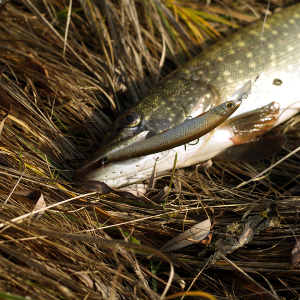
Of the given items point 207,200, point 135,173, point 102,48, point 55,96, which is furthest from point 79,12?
point 207,200

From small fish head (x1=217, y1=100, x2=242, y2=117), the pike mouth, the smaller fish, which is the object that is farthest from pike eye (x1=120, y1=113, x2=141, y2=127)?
small fish head (x1=217, y1=100, x2=242, y2=117)

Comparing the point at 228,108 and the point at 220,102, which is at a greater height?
the point at 228,108

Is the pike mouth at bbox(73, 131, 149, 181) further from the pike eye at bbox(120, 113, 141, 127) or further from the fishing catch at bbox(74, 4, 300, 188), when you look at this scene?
the pike eye at bbox(120, 113, 141, 127)

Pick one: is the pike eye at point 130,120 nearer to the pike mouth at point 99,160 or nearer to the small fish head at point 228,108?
the pike mouth at point 99,160

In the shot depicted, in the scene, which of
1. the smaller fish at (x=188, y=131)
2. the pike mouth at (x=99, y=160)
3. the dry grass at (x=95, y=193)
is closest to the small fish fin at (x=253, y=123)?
the dry grass at (x=95, y=193)

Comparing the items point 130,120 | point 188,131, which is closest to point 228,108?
point 188,131

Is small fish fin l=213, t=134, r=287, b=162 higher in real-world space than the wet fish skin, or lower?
lower

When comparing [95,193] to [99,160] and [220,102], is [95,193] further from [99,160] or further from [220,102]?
[220,102]
